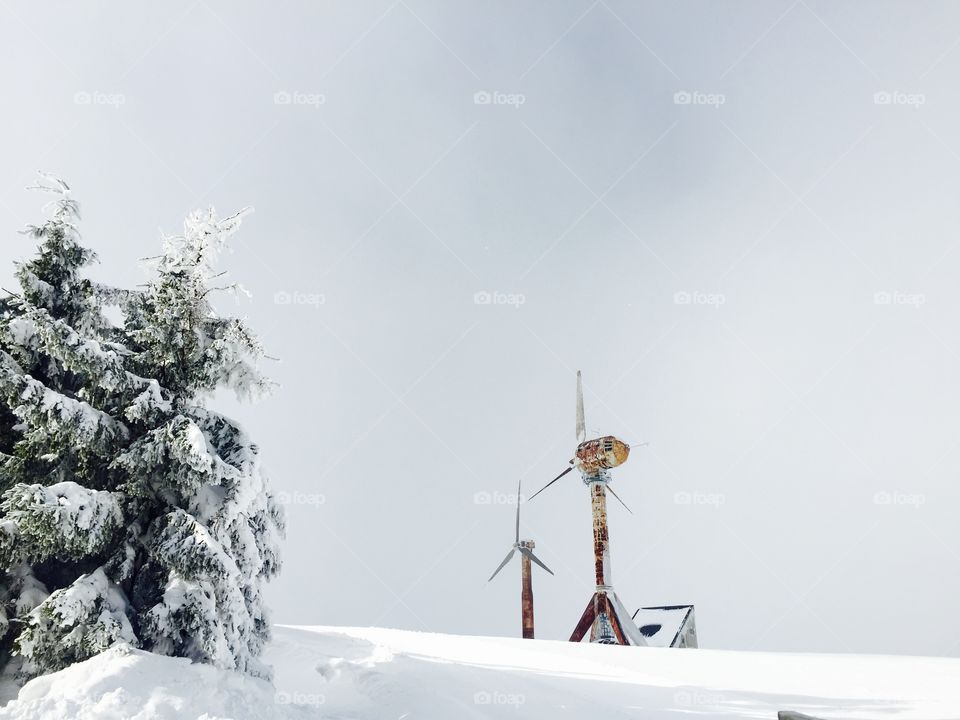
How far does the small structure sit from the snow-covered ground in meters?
33.0

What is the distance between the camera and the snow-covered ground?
995 centimetres

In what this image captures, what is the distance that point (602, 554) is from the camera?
52.3 meters

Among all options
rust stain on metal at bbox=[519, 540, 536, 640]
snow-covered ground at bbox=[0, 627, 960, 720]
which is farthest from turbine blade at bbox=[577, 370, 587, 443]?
snow-covered ground at bbox=[0, 627, 960, 720]

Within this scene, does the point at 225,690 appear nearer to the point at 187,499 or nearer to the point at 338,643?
the point at 187,499

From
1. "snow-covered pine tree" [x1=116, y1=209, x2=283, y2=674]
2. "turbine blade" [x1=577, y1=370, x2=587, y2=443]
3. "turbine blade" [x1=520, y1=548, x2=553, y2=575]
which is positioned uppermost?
"turbine blade" [x1=577, y1=370, x2=587, y2=443]

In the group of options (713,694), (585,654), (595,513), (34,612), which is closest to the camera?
(34,612)

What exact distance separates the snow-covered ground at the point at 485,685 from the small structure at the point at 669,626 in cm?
3299

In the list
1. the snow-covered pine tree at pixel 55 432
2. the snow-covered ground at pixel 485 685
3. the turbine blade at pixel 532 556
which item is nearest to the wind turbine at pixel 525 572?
the turbine blade at pixel 532 556

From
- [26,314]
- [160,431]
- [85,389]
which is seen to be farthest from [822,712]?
[26,314]

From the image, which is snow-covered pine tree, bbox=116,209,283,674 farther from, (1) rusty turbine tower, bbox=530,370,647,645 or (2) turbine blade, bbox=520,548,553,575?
(2) turbine blade, bbox=520,548,553,575

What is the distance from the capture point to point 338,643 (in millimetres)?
18797

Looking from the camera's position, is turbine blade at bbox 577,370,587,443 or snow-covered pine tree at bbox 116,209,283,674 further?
turbine blade at bbox 577,370,587,443

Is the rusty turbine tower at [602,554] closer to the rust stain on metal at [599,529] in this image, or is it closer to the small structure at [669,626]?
the rust stain on metal at [599,529]

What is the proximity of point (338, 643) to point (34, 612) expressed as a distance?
983 cm
